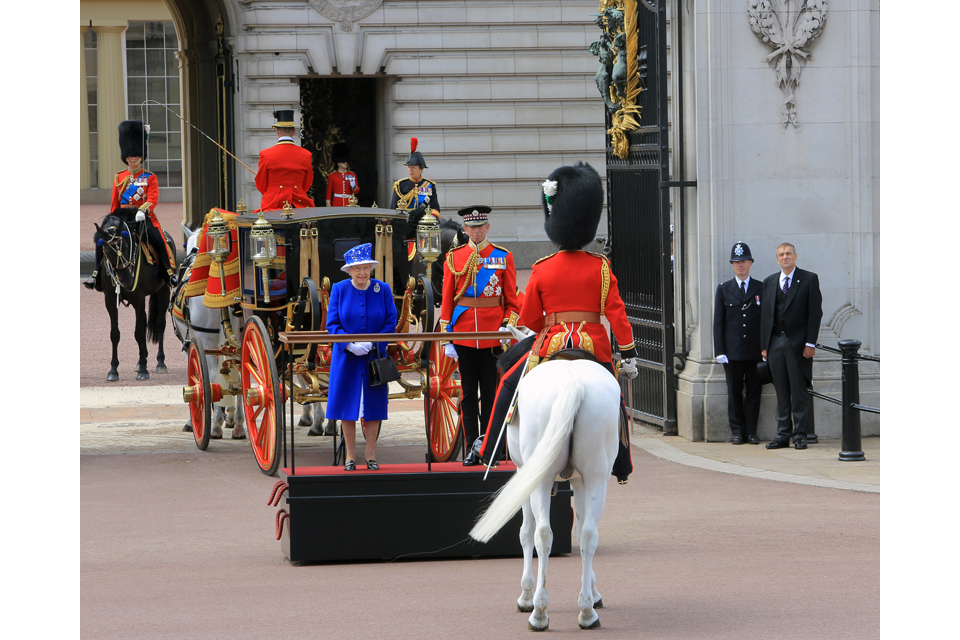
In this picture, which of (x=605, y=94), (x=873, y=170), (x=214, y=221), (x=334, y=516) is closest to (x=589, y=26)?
(x=605, y=94)

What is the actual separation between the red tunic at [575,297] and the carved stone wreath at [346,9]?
19679 mm

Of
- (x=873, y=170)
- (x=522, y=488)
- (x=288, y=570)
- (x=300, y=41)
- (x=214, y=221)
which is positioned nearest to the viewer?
(x=522, y=488)

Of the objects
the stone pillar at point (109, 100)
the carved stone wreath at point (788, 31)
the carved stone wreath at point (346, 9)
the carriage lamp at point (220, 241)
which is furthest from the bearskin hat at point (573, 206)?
the stone pillar at point (109, 100)

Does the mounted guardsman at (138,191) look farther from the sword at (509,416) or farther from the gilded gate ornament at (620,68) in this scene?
the sword at (509,416)

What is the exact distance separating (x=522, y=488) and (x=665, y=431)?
6.16 meters

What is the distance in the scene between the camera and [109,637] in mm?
5617

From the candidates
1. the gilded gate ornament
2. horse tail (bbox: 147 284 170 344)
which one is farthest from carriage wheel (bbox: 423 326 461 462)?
horse tail (bbox: 147 284 170 344)

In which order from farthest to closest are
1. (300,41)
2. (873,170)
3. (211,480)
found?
1. (300,41)
2. (873,170)
3. (211,480)

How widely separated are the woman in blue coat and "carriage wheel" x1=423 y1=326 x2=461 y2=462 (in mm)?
1321

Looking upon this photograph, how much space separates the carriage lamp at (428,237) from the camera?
9.62 metres

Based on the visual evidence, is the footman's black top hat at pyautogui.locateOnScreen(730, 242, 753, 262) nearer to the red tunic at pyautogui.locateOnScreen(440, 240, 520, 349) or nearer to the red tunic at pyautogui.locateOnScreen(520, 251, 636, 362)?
the red tunic at pyautogui.locateOnScreen(440, 240, 520, 349)

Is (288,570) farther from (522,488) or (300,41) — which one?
(300,41)

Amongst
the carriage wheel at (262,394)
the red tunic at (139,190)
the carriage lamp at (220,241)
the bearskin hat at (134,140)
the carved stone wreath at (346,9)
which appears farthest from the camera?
the carved stone wreath at (346,9)

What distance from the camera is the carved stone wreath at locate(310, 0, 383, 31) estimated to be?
81.5 feet
